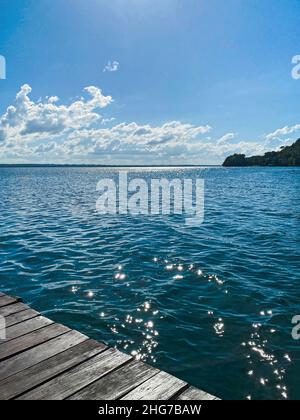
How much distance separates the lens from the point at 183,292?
10.3 meters

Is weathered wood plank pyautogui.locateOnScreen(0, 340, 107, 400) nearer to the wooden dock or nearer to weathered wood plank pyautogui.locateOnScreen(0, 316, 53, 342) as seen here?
the wooden dock

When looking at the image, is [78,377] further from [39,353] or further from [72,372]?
[39,353]

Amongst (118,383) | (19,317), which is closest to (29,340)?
(19,317)

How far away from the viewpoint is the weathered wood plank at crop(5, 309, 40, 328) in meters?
6.79

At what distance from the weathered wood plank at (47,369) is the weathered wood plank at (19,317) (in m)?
1.77

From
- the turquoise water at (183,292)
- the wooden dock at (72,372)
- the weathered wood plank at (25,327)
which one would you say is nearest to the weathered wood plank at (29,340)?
the wooden dock at (72,372)

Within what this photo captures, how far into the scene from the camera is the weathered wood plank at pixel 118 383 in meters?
4.62

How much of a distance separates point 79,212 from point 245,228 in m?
15.2

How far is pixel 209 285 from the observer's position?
1080cm

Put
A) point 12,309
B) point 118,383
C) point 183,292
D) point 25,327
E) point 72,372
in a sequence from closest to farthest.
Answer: point 118,383 → point 72,372 → point 25,327 → point 12,309 → point 183,292

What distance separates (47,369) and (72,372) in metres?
0.46

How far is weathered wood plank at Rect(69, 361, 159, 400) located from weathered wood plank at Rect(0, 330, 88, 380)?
122cm

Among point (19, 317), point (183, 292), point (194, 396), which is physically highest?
point (19, 317)
